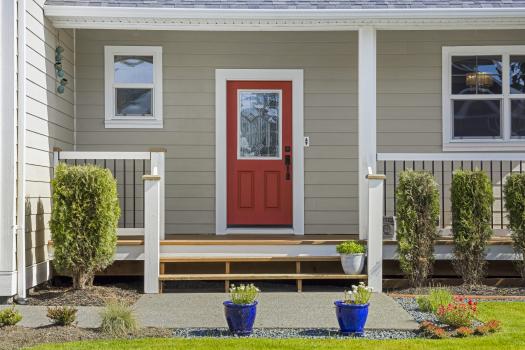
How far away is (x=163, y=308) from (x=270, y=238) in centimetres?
226

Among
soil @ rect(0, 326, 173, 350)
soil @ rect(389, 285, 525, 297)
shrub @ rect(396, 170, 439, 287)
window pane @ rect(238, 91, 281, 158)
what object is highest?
window pane @ rect(238, 91, 281, 158)

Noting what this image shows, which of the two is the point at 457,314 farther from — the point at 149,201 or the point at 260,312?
the point at 149,201

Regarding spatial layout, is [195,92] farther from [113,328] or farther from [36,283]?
[113,328]

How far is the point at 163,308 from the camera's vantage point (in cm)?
681

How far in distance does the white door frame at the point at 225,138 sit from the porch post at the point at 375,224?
1656mm

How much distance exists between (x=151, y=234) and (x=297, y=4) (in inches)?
124

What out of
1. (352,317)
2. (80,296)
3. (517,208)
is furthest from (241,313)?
(517,208)

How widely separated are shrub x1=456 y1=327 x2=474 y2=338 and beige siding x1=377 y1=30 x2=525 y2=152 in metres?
4.07

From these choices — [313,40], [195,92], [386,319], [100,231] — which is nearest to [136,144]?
[195,92]

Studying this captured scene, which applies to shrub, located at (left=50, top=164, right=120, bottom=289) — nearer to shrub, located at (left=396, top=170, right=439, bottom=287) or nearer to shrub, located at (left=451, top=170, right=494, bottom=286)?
shrub, located at (left=396, top=170, right=439, bottom=287)

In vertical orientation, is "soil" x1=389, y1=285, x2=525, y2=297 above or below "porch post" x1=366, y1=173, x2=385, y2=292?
below

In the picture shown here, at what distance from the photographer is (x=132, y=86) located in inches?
364

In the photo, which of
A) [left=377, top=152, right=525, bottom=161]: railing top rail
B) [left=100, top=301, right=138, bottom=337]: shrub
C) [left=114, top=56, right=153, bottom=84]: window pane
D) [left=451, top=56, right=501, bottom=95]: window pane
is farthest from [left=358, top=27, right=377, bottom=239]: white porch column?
[left=100, top=301, right=138, bottom=337]: shrub

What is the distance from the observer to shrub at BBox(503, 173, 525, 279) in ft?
25.2
